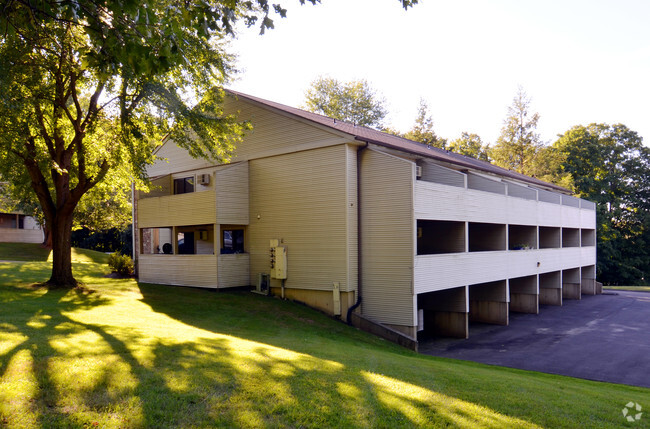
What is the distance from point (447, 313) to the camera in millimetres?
18516

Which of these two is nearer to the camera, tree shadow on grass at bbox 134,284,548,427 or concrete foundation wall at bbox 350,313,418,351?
tree shadow on grass at bbox 134,284,548,427

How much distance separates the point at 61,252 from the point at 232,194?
6.71m

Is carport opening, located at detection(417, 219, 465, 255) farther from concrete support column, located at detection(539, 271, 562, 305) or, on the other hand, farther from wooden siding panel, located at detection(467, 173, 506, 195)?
concrete support column, located at detection(539, 271, 562, 305)

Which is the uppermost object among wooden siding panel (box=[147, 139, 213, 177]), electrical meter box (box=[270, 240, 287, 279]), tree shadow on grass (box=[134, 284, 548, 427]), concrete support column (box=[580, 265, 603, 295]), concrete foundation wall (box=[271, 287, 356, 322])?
wooden siding panel (box=[147, 139, 213, 177])

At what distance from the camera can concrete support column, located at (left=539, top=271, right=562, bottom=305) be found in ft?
89.0

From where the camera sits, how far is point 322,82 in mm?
48344

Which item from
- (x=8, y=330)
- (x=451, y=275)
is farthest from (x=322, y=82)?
(x=8, y=330)

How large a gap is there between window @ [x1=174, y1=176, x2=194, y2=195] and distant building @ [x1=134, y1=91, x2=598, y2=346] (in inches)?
2.3

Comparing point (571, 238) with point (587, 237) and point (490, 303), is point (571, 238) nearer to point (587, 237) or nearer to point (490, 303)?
point (587, 237)

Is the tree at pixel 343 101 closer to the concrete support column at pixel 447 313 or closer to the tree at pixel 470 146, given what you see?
the tree at pixel 470 146

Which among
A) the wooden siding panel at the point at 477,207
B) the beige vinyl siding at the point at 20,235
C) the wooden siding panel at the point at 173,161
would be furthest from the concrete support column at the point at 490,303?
the beige vinyl siding at the point at 20,235

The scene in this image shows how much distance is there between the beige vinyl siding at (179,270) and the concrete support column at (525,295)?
52.6ft

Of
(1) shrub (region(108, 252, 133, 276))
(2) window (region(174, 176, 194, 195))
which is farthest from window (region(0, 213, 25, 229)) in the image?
(2) window (region(174, 176, 194, 195))

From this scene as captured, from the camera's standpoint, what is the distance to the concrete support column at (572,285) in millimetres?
30250
